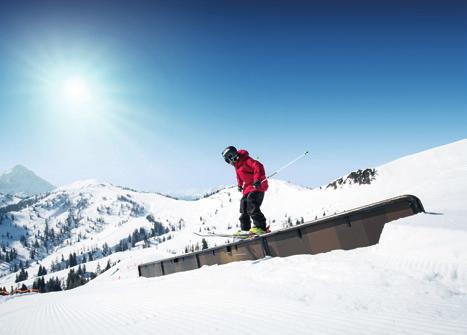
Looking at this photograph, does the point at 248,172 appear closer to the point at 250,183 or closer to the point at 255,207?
the point at 250,183

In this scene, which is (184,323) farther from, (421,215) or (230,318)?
(421,215)

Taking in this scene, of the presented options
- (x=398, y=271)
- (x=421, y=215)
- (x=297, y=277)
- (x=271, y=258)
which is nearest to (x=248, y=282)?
(x=297, y=277)

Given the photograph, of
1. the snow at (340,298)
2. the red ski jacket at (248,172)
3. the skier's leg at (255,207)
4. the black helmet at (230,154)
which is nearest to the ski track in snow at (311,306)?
the snow at (340,298)

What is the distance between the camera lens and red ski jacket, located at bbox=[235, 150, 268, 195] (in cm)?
858

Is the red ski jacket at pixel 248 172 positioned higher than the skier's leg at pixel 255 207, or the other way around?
the red ski jacket at pixel 248 172

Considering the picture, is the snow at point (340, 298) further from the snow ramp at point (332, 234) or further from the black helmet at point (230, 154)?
the black helmet at point (230, 154)

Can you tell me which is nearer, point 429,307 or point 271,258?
point 429,307

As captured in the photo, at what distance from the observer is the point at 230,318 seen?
12.2 feet

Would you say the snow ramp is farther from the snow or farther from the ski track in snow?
the ski track in snow

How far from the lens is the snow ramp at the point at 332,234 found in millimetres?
6648

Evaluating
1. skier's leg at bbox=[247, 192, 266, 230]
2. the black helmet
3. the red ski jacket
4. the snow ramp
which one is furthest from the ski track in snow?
the black helmet

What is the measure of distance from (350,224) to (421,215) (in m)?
1.64

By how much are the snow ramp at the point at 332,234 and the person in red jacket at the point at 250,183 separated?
22.7 inches

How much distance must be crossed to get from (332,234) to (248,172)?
10.6ft
